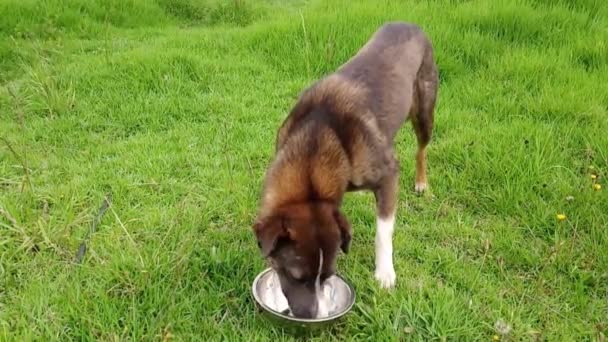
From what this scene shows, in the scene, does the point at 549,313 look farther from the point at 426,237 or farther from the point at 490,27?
the point at 490,27

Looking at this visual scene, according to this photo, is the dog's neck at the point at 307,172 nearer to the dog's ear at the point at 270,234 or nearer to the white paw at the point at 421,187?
the dog's ear at the point at 270,234

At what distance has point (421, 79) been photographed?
4.82m

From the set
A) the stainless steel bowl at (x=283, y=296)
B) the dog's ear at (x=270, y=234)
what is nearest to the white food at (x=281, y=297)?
the stainless steel bowl at (x=283, y=296)

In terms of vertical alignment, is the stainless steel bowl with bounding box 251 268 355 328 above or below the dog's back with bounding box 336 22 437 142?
below

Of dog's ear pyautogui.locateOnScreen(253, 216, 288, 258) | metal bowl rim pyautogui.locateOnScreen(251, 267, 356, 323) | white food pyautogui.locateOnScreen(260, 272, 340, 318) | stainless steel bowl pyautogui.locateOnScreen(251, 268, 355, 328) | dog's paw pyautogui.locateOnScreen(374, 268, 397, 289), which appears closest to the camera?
dog's ear pyautogui.locateOnScreen(253, 216, 288, 258)

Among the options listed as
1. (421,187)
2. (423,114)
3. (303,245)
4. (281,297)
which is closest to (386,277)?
(281,297)

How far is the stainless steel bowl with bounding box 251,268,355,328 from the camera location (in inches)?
125

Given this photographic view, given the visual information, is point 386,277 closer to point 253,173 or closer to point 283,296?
point 283,296

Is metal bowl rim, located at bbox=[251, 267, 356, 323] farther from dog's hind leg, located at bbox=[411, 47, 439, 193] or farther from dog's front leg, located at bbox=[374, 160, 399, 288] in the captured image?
dog's hind leg, located at bbox=[411, 47, 439, 193]

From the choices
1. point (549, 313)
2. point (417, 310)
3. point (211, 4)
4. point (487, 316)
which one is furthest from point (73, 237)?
point (211, 4)

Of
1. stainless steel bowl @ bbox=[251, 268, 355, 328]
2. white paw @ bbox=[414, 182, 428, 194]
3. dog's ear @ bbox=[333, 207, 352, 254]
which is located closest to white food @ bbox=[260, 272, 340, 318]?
stainless steel bowl @ bbox=[251, 268, 355, 328]

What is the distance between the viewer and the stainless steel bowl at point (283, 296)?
3.19 metres

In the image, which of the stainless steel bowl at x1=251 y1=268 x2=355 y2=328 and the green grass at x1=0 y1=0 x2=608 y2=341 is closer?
the stainless steel bowl at x1=251 y1=268 x2=355 y2=328

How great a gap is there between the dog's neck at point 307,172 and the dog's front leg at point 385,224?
0.39m
